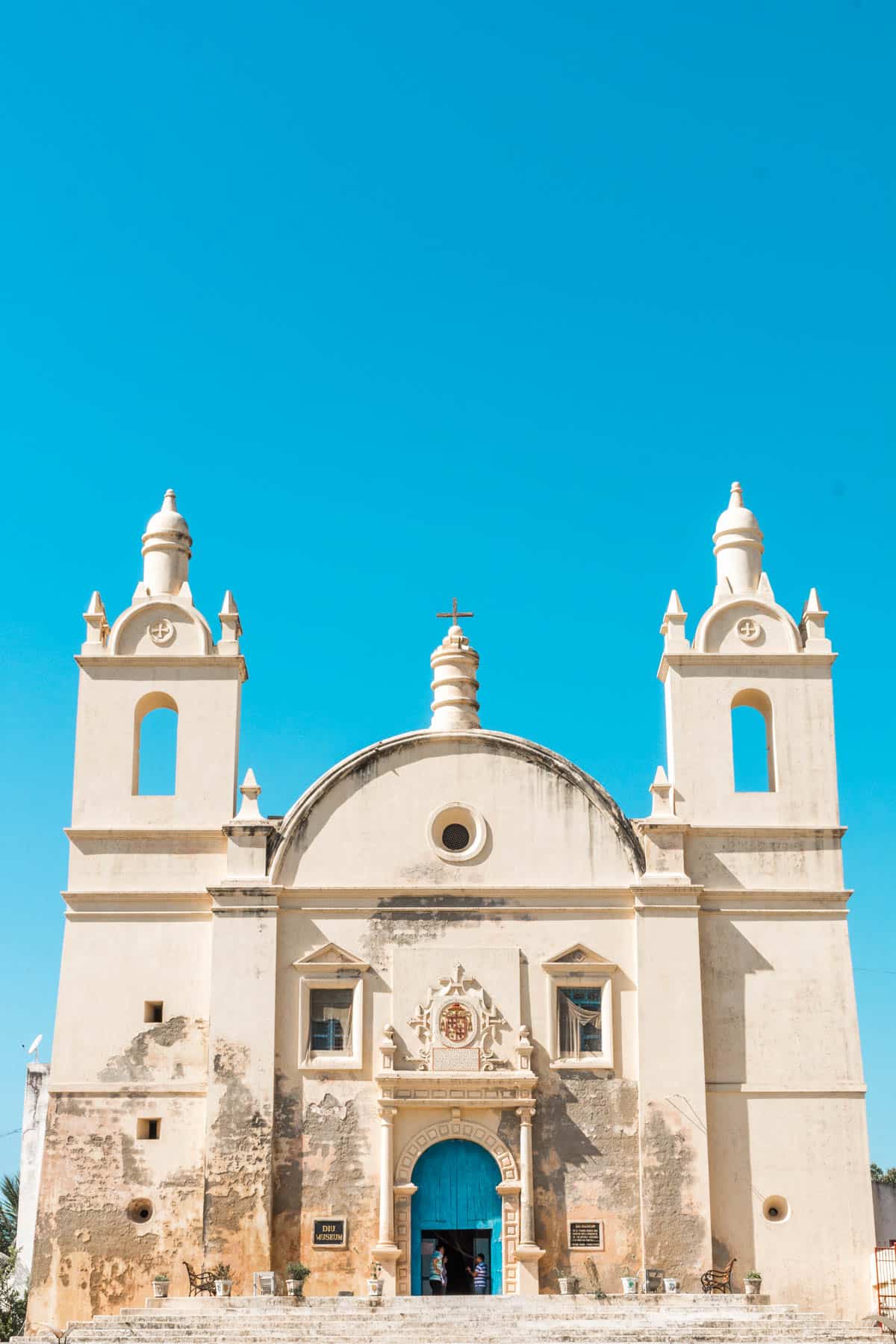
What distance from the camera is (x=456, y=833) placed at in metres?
29.5

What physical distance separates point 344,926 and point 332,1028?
1645 mm

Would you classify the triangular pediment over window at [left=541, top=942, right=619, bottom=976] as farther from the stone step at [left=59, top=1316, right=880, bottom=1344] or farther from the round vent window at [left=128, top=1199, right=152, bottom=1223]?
the round vent window at [left=128, top=1199, right=152, bottom=1223]

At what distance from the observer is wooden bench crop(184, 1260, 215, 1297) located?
26.6 m

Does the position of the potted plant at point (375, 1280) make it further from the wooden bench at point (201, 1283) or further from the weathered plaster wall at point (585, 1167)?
the weathered plaster wall at point (585, 1167)

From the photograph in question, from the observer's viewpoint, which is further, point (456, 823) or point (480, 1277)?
point (456, 823)

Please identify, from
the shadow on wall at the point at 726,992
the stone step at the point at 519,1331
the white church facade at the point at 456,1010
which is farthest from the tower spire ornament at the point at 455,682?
the stone step at the point at 519,1331

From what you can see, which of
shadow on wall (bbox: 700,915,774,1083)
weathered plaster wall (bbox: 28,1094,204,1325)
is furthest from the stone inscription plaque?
weathered plaster wall (bbox: 28,1094,204,1325)

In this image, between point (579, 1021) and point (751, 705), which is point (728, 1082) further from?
point (751, 705)

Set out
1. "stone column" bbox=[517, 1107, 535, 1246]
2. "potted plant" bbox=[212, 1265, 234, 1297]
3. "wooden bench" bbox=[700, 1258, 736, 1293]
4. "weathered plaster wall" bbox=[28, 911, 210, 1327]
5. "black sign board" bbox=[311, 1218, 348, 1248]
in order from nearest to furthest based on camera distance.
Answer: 1. "potted plant" bbox=[212, 1265, 234, 1297]
2. "wooden bench" bbox=[700, 1258, 736, 1293]
3. "stone column" bbox=[517, 1107, 535, 1246]
4. "black sign board" bbox=[311, 1218, 348, 1248]
5. "weathered plaster wall" bbox=[28, 911, 210, 1327]

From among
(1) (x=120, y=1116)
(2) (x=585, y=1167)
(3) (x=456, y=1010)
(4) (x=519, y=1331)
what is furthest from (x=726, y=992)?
(1) (x=120, y=1116)


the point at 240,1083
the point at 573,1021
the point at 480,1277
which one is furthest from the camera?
the point at 573,1021

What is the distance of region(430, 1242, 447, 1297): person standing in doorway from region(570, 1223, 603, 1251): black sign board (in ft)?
6.59

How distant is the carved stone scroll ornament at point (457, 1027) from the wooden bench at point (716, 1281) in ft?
14.7

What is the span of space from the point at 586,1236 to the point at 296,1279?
457cm
